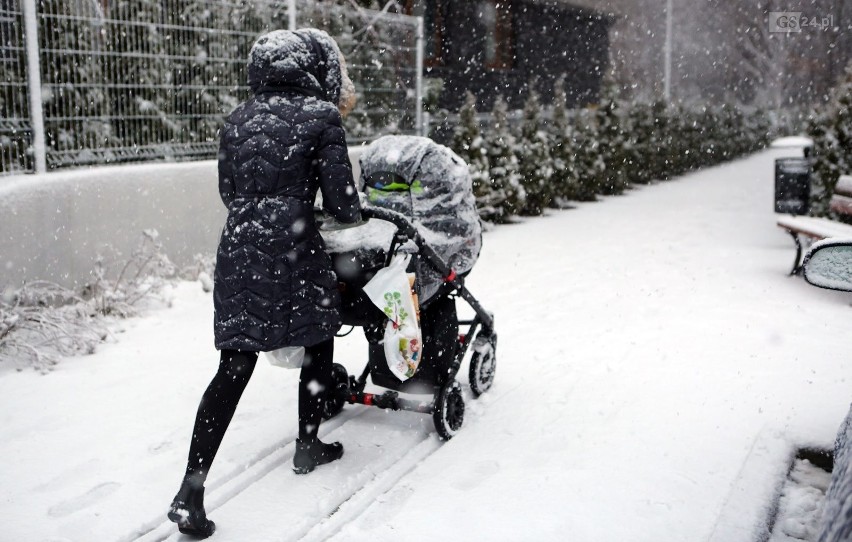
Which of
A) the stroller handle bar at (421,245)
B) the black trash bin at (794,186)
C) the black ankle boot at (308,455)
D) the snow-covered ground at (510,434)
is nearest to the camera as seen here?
the snow-covered ground at (510,434)

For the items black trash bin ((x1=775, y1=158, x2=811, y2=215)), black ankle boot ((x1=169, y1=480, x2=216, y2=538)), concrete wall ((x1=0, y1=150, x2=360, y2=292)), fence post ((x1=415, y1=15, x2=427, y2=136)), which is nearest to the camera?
black ankle boot ((x1=169, y1=480, x2=216, y2=538))

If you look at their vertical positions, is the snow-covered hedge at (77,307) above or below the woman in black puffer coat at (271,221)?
below

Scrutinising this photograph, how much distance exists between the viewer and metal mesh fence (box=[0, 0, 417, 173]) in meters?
6.55

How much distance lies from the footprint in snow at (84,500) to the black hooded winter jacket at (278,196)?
38.5 inches

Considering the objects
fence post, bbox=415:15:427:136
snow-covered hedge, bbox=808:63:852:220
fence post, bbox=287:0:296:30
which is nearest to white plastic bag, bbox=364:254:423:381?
fence post, bbox=287:0:296:30

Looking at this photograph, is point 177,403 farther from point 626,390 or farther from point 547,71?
point 547,71

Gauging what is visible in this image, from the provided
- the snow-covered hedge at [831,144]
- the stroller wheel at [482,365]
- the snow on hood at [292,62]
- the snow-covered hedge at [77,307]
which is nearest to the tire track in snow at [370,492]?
the stroller wheel at [482,365]

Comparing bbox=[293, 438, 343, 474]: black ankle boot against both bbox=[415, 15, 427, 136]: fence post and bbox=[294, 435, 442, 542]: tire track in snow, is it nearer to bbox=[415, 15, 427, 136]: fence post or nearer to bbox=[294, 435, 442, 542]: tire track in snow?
bbox=[294, 435, 442, 542]: tire track in snow

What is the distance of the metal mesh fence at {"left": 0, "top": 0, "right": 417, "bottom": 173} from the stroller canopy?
3641 mm

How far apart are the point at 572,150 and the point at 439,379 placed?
9798 mm

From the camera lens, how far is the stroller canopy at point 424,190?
4.23m

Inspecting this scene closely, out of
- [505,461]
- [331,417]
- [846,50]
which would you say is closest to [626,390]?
[505,461]

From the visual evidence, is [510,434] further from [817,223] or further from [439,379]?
[817,223]

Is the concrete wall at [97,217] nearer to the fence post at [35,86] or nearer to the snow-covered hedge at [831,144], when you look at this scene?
the fence post at [35,86]
